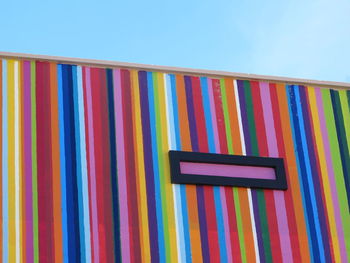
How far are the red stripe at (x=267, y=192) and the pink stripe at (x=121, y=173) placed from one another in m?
1.28

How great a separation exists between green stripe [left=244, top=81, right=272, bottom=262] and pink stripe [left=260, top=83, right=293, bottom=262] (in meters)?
0.12

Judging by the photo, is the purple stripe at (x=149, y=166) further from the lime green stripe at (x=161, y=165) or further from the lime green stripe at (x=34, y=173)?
the lime green stripe at (x=34, y=173)

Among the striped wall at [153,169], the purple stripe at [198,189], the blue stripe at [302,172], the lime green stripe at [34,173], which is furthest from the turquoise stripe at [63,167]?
the blue stripe at [302,172]

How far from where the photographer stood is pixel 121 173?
30.6ft

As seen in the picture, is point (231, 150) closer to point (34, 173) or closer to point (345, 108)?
point (345, 108)

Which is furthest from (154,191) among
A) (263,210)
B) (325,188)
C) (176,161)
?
(325,188)

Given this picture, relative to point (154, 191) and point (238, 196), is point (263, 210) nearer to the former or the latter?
point (238, 196)

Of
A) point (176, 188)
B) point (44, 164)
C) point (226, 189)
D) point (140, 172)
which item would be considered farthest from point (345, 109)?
point (44, 164)

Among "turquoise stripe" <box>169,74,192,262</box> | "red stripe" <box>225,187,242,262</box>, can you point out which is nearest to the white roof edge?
"turquoise stripe" <box>169,74,192,262</box>

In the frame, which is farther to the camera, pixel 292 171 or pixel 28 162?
pixel 292 171

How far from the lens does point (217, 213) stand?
370 inches

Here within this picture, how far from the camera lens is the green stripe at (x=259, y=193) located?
370 inches

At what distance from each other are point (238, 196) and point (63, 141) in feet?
5.27

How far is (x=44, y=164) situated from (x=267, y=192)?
2.00 m
